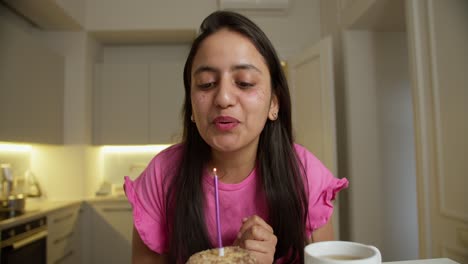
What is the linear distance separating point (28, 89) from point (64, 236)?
4.14 ft

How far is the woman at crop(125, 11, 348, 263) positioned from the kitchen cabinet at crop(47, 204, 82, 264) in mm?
2092

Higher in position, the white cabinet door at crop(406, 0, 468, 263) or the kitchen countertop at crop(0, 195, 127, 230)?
the white cabinet door at crop(406, 0, 468, 263)

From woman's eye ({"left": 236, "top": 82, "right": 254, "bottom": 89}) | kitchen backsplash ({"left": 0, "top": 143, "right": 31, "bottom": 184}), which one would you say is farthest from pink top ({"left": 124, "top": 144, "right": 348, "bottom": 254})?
kitchen backsplash ({"left": 0, "top": 143, "right": 31, "bottom": 184})

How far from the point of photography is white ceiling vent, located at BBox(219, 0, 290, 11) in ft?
10.2

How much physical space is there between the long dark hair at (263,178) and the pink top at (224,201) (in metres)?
0.03

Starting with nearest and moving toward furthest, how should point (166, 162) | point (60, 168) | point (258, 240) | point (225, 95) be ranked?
point (258, 240)
point (225, 95)
point (166, 162)
point (60, 168)

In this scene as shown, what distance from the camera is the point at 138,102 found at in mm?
3562

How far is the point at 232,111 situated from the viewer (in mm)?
770

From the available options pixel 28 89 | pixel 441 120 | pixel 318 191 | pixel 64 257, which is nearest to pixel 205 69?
pixel 318 191

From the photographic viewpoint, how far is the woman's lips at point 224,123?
30.2 inches

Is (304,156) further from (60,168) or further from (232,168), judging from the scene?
(60,168)

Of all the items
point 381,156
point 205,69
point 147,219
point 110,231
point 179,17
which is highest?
point 179,17

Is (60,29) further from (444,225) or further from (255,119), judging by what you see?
(444,225)

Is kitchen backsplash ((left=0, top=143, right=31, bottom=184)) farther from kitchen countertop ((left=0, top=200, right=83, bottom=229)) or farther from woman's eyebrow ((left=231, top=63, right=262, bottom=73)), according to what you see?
woman's eyebrow ((left=231, top=63, right=262, bottom=73))
